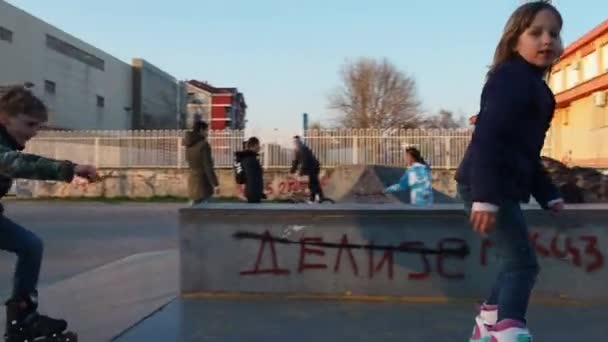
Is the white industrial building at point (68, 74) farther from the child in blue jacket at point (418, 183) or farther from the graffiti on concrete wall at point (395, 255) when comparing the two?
the graffiti on concrete wall at point (395, 255)

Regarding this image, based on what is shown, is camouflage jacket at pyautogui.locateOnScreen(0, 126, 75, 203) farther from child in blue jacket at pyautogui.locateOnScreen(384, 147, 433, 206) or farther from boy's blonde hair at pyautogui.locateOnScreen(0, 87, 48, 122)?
child in blue jacket at pyautogui.locateOnScreen(384, 147, 433, 206)

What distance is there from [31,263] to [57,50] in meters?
48.7

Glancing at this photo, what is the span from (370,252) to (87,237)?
772 cm

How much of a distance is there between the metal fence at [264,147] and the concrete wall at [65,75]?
12.3m

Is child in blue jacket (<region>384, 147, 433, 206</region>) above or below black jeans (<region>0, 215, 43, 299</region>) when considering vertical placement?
above

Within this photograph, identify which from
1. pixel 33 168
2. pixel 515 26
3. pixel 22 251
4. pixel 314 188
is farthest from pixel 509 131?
pixel 314 188

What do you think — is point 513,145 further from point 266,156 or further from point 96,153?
point 96,153

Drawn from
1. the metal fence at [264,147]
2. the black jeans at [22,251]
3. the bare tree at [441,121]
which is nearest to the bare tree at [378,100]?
the bare tree at [441,121]

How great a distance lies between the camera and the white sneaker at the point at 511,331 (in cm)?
327

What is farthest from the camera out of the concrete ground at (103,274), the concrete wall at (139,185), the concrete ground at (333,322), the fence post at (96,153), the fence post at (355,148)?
the fence post at (96,153)

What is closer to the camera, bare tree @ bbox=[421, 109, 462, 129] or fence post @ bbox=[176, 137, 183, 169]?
fence post @ bbox=[176, 137, 183, 169]

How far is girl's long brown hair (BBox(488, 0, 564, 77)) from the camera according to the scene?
Answer: 344 centimetres

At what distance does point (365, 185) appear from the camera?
13789 millimetres

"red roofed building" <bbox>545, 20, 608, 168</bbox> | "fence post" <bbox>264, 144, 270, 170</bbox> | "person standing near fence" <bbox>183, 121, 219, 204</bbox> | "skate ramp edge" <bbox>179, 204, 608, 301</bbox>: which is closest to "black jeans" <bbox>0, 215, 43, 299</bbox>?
"skate ramp edge" <bbox>179, 204, 608, 301</bbox>
